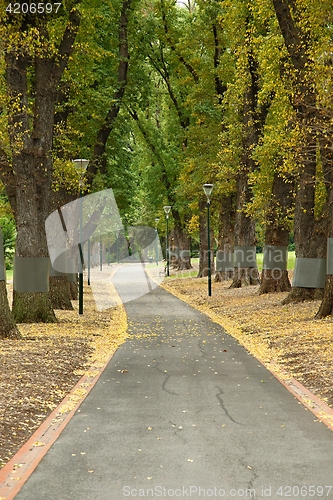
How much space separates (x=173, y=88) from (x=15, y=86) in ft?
95.4

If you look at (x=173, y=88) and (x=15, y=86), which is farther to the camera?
(x=173, y=88)

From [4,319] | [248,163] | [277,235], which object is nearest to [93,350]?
[4,319]

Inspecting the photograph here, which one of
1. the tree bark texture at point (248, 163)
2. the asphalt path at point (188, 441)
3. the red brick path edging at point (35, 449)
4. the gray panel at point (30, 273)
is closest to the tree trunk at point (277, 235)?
the tree bark texture at point (248, 163)

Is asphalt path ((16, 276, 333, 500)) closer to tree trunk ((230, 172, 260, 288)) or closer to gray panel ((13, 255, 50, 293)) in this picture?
gray panel ((13, 255, 50, 293))

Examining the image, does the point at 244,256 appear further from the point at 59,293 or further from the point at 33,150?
the point at 33,150

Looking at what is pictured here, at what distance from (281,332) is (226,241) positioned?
22.1 meters

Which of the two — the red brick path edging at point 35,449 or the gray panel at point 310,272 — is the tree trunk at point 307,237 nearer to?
the gray panel at point 310,272

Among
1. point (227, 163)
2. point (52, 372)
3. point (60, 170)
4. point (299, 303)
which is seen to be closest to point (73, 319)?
point (60, 170)

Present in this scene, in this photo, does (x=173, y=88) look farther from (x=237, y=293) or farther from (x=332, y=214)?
(x=332, y=214)

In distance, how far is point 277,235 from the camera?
26.8 m

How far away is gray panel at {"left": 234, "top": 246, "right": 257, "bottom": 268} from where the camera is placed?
1256 inches

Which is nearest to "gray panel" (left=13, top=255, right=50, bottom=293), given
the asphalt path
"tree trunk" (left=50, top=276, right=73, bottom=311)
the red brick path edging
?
"tree trunk" (left=50, top=276, right=73, bottom=311)

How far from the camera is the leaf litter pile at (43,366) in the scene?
860 centimetres

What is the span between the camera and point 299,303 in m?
22.6
